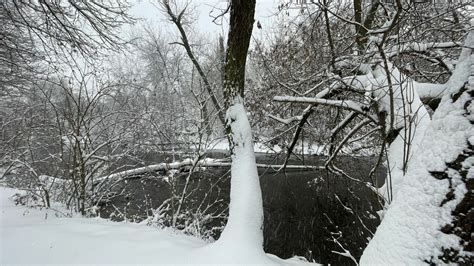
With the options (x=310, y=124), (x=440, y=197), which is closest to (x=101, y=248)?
(x=440, y=197)

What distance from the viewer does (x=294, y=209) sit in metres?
8.95

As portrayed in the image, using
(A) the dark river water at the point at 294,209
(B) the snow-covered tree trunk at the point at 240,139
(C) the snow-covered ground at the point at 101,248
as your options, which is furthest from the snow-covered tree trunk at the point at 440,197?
(A) the dark river water at the point at 294,209

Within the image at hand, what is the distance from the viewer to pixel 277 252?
6.62 meters

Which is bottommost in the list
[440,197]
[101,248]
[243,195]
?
[101,248]

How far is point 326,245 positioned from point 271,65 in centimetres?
474

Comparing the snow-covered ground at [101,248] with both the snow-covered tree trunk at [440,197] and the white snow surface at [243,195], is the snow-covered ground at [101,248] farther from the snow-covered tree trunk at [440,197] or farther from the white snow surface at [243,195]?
the snow-covered tree trunk at [440,197]

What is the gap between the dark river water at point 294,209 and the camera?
255 inches

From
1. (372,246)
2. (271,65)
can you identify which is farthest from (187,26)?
(372,246)

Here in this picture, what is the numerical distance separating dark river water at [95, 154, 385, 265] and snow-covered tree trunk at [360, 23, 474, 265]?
4.06m

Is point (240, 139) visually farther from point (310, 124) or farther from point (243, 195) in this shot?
point (310, 124)

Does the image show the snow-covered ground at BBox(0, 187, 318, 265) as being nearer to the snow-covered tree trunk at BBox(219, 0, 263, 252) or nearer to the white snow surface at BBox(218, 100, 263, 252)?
the white snow surface at BBox(218, 100, 263, 252)

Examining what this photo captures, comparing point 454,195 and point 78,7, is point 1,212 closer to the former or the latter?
point 78,7

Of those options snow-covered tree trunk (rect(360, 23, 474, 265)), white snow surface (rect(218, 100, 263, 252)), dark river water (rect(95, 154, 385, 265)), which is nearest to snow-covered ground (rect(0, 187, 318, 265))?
white snow surface (rect(218, 100, 263, 252))

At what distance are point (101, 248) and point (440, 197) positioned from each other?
296 cm
